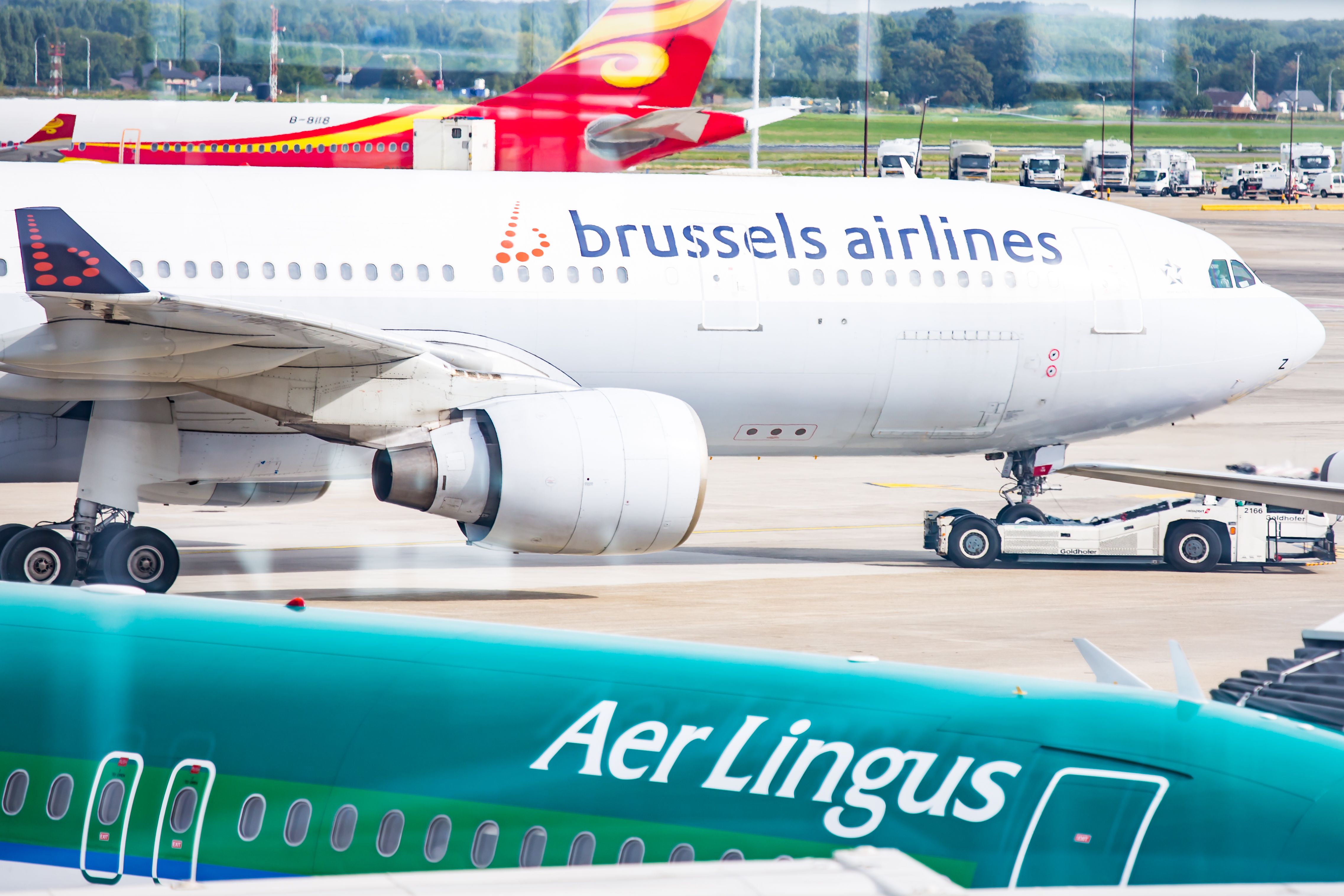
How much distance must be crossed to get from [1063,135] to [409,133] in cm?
4134

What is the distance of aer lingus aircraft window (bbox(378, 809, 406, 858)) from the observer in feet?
19.0

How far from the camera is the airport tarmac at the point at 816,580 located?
1420 centimetres

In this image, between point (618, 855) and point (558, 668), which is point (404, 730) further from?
point (618, 855)

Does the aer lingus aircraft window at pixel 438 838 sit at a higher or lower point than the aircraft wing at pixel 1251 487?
lower

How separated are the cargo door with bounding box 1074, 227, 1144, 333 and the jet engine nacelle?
591cm

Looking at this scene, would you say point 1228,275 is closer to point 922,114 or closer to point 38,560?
point 38,560

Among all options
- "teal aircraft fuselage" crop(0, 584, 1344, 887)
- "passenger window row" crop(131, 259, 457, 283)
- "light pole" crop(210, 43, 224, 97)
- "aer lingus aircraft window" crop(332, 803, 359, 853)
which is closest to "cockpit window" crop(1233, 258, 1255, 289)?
"passenger window row" crop(131, 259, 457, 283)

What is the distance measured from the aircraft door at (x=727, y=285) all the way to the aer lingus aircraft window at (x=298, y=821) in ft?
36.0

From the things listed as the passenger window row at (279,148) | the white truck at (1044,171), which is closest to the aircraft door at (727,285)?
the passenger window row at (279,148)

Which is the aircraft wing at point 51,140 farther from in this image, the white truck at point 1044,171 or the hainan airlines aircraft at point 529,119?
the white truck at point 1044,171

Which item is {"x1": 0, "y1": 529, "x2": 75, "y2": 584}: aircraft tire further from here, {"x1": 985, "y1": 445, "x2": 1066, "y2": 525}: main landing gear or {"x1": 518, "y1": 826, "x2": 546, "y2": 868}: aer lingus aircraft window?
{"x1": 518, "y1": 826, "x2": 546, "y2": 868}: aer lingus aircraft window

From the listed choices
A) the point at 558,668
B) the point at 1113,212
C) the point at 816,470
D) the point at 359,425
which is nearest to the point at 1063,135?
the point at 816,470

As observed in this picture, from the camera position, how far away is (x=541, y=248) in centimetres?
1622

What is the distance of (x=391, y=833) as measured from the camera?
5.83m
